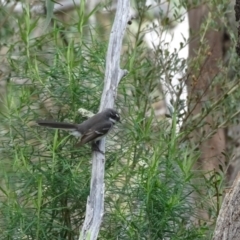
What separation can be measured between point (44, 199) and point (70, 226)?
24 cm

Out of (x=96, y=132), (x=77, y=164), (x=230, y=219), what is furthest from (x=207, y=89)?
(x=230, y=219)

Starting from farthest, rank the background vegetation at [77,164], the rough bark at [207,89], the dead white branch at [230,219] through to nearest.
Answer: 1. the rough bark at [207,89]
2. the background vegetation at [77,164]
3. the dead white branch at [230,219]

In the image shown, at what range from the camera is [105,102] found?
4.81 metres

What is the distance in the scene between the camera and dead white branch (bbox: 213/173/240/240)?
14.7 feet

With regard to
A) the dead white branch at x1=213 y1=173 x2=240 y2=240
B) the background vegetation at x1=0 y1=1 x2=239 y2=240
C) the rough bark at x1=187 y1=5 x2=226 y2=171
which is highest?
the rough bark at x1=187 y1=5 x2=226 y2=171

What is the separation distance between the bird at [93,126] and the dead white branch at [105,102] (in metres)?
0.05

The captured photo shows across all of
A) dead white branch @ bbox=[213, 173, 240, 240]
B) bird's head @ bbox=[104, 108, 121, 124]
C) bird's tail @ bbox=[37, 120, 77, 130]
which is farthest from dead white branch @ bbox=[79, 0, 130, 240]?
dead white branch @ bbox=[213, 173, 240, 240]

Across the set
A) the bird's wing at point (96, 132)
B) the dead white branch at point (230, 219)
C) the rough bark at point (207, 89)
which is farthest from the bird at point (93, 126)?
the rough bark at point (207, 89)

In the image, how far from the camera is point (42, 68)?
518 cm

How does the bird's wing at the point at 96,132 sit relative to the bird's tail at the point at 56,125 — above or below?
below

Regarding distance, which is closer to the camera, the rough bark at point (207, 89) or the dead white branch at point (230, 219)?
the dead white branch at point (230, 219)

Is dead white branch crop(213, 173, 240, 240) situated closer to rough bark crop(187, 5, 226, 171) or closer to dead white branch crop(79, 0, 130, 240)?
dead white branch crop(79, 0, 130, 240)

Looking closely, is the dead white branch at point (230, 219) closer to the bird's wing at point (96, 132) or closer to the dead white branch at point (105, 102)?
the dead white branch at point (105, 102)

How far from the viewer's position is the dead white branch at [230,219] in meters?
4.48
